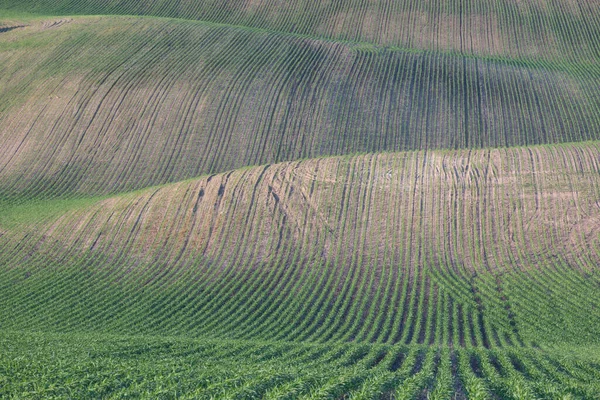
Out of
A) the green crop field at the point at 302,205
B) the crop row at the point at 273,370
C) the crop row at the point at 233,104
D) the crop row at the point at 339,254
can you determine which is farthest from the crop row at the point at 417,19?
the crop row at the point at 273,370

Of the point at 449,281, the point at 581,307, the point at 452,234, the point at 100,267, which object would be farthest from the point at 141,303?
the point at 581,307

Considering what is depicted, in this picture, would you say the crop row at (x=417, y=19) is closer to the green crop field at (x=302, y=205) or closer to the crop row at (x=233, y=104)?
the green crop field at (x=302, y=205)

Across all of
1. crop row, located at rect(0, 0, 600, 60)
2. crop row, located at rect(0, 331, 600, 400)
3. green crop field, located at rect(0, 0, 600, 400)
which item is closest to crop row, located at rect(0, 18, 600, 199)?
green crop field, located at rect(0, 0, 600, 400)

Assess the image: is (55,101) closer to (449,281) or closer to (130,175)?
(130,175)

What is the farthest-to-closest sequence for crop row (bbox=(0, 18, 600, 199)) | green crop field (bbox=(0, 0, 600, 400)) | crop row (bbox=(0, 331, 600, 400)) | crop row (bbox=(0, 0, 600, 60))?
crop row (bbox=(0, 0, 600, 60))
crop row (bbox=(0, 18, 600, 199))
green crop field (bbox=(0, 0, 600, 400))
crop row (bbox=(0, 331, 600, 400))

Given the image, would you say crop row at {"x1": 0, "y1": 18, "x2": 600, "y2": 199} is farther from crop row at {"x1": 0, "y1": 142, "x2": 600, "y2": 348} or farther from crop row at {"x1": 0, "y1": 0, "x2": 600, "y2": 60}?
crop row at {"x1": 0, "y1": 0, "x2": 600, "y2": 60}
